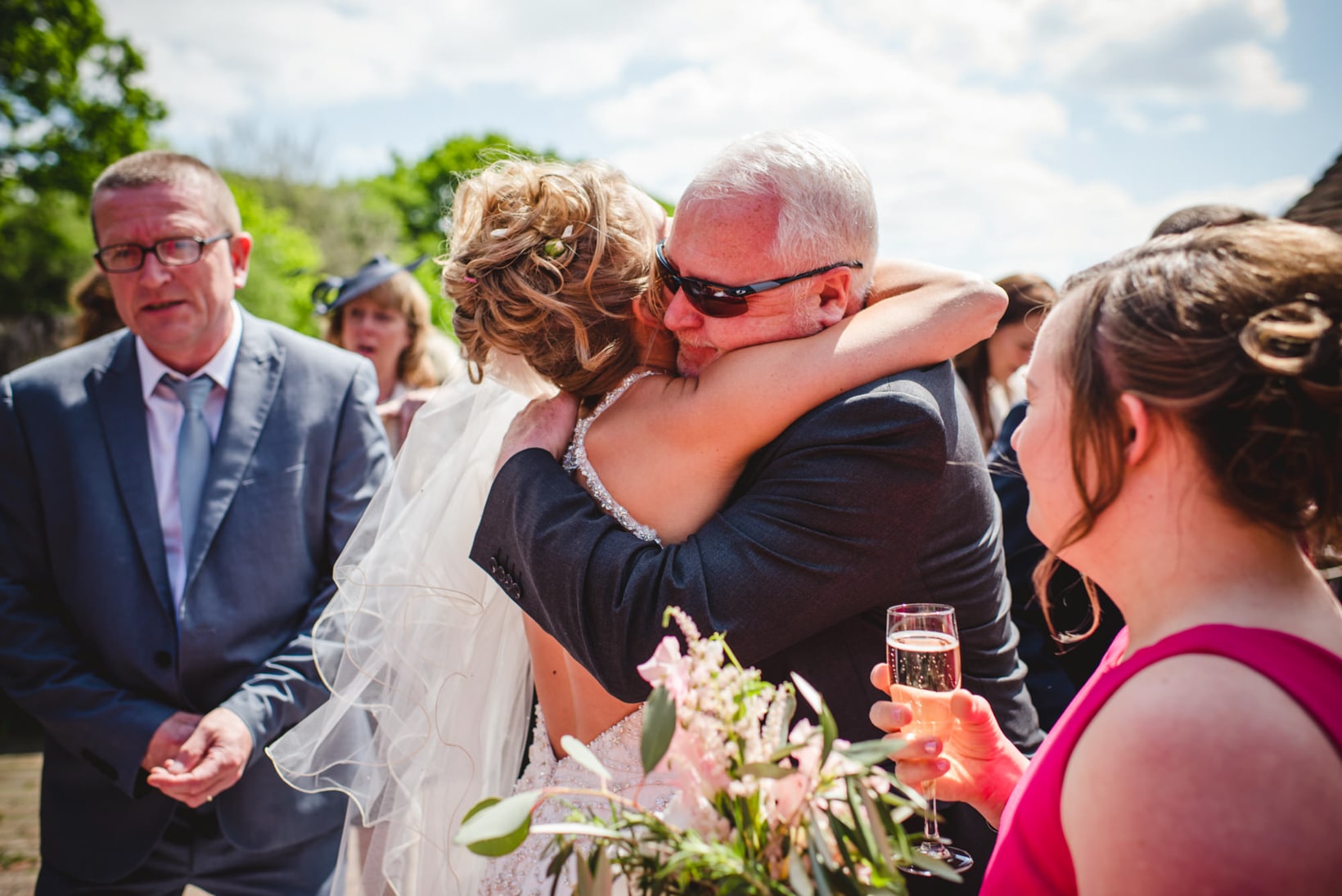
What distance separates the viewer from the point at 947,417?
1.86 meters

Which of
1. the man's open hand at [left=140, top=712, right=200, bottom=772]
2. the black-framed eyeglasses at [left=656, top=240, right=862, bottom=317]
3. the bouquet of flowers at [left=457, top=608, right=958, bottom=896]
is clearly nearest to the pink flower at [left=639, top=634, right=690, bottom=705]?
the bouquet of flowers at [left=457, top=608, right=958, bottom=896]

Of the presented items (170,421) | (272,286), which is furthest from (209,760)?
(272,286)

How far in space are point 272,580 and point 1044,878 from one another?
262 centimetres

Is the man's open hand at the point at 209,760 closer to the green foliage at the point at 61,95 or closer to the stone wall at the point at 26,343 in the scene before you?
the stone wall at the point at 26,343

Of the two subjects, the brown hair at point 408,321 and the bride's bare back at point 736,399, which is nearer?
the bride's bare back at point 736,399

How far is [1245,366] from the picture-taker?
110 cm

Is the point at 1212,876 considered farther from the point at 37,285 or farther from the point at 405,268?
the point at 37,285

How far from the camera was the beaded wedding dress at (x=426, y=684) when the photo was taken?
240 cm

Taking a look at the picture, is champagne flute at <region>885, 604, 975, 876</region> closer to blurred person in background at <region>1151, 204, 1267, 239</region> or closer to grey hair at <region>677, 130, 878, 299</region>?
grey hair at <region>677, 130, 878, 299</region>

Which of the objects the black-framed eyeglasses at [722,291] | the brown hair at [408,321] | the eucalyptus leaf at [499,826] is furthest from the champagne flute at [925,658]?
the brown hair at [408,321]

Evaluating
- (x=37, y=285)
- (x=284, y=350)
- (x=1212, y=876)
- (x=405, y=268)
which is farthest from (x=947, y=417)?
(x=37, y=285)

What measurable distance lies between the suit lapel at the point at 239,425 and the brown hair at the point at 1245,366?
2.76 m

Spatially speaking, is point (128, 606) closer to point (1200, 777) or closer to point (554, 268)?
point (554, 268)

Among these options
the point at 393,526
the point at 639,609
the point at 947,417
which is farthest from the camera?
the point at 393,526
